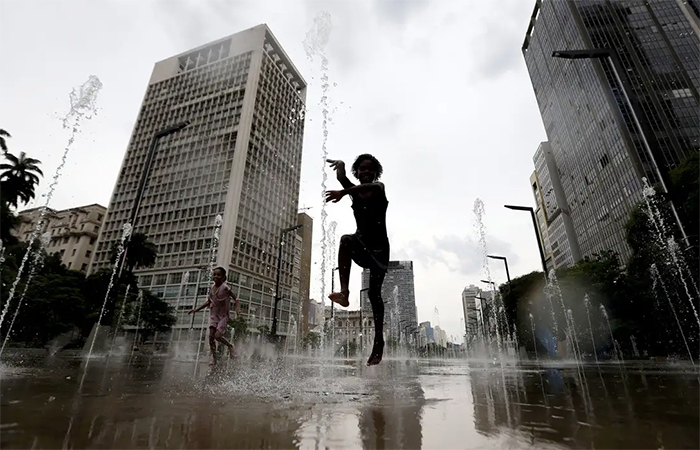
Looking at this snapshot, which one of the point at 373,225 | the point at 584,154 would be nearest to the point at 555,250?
the point at 584,154

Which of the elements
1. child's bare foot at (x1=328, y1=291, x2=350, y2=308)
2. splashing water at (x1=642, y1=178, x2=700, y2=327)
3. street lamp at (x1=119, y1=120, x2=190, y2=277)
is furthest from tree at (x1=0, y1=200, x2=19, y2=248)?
splashing water at (x1=642, y1=178, x2=700, y2=327)

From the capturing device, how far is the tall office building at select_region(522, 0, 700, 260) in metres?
55.6

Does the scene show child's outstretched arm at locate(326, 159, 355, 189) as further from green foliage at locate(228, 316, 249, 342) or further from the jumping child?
green foliage at locate(228, 316, 249, 342)

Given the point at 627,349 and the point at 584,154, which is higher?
the point at 584,154

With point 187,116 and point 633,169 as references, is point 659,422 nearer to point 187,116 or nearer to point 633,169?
point 633,169

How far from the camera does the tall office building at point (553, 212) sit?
275 ft

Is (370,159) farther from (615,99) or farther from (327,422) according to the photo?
(615,99)

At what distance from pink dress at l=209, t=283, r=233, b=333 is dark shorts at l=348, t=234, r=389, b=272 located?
4535 mm

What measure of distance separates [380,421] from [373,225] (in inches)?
93.0

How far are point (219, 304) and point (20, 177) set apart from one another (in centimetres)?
3693

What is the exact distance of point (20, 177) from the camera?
106ft

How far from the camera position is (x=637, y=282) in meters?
22.5

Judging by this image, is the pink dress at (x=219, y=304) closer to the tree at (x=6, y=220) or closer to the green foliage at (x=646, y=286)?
the green foliage at (x=646, y=286)

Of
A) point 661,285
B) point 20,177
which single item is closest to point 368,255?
point 661,285
